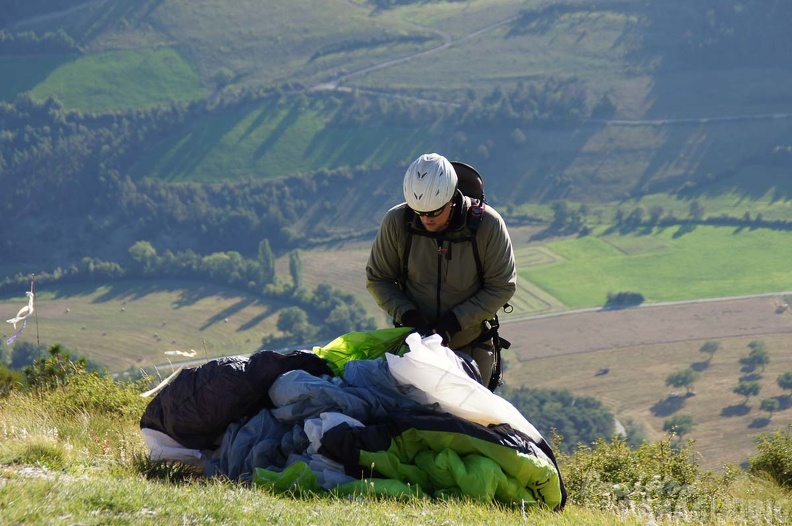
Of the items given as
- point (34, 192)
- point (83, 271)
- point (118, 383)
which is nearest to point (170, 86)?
point (34, 192)

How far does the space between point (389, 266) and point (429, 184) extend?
936mm

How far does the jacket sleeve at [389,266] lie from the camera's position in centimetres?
776

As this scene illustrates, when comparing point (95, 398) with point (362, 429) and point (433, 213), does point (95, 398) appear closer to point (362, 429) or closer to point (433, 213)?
point (362, 429)

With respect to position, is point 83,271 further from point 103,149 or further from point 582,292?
point 582,292

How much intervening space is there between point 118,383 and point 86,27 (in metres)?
170

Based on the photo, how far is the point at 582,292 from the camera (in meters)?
97.6

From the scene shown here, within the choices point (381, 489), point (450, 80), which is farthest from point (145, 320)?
point (381, 489)

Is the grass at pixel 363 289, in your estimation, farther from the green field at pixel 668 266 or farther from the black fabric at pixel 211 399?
the black fabric at pixel 211 399

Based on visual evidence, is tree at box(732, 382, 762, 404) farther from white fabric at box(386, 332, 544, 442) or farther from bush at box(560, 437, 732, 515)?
white fabric at box(386, 332, 544, 442)

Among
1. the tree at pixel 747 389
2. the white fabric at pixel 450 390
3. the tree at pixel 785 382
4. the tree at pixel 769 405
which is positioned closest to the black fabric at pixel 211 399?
the white fabric at pixel 450 390

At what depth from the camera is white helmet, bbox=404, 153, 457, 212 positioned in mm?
7250

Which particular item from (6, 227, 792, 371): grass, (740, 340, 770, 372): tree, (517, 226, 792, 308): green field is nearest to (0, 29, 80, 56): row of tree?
(6, 227, 792, 371): grass

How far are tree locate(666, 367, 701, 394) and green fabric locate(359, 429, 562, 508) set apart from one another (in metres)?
74.1

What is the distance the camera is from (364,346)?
765cm
